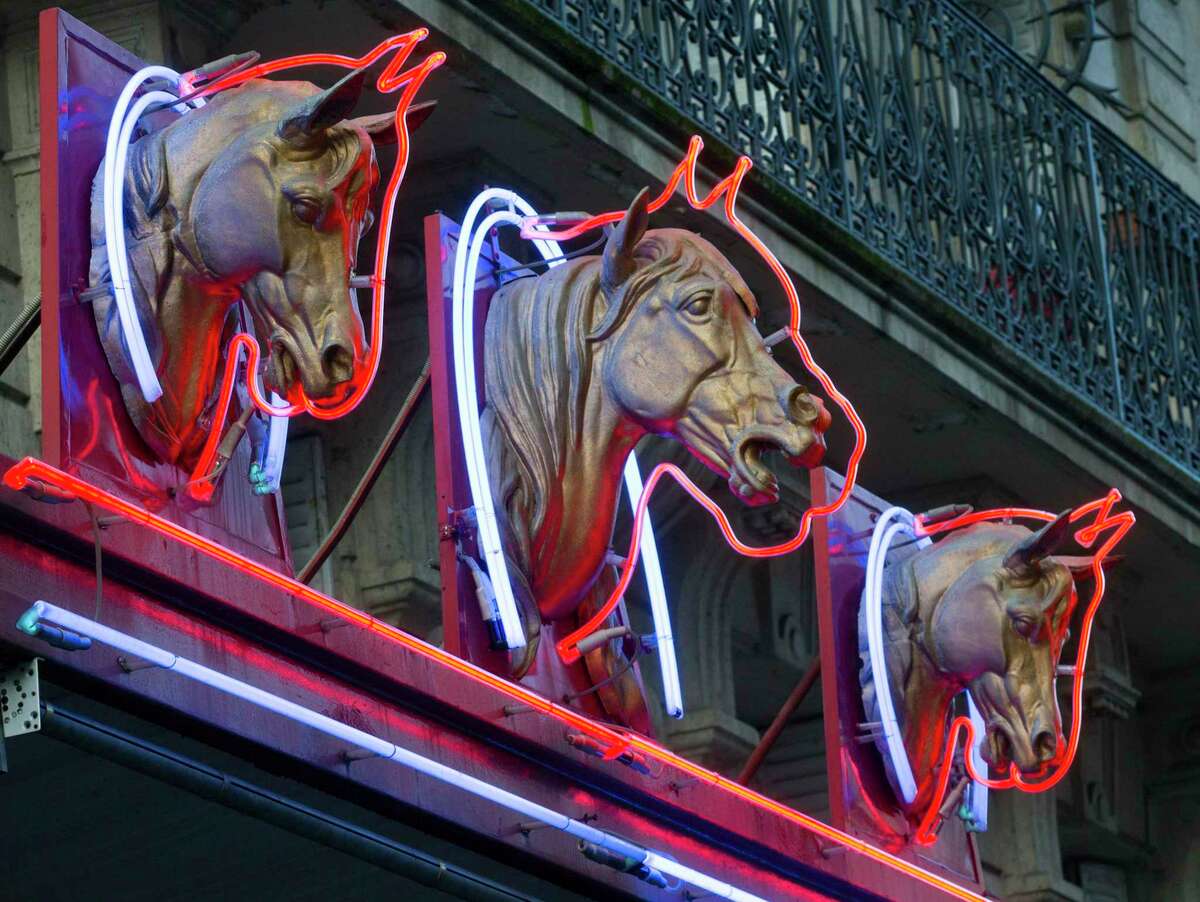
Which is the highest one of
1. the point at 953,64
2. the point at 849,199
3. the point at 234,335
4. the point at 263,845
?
the point at 953,64

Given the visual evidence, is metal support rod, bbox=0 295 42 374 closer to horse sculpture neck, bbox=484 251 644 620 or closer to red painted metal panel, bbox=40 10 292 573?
red painted metal panel, bbox=40 10 292 573

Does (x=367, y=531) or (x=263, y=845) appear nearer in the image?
(x=263, y=845)

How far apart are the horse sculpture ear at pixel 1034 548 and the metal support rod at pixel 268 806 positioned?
301 cm

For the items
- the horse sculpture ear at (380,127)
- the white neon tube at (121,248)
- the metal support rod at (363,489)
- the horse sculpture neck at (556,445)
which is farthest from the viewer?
the horse sculpture neck at (556,445)

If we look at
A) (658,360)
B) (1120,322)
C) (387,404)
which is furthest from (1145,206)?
(658,360)

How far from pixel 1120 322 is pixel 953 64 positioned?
1413 millimetres

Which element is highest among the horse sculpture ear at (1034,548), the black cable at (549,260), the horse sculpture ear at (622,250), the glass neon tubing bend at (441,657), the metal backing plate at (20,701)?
the black cable at (549,260)

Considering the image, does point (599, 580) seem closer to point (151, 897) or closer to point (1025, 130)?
point (151, 897)

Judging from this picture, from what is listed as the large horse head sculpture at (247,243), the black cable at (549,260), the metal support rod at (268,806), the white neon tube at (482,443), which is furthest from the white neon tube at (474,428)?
the metal support rod at (268,806)

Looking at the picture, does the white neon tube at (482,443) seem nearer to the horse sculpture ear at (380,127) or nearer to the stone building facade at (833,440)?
the stone building facade at (833,440)

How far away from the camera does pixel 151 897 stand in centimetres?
934

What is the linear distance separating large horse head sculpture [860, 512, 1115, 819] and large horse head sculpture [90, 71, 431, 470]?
314cm

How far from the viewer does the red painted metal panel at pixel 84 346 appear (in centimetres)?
895

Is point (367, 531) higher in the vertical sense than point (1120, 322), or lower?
lower
